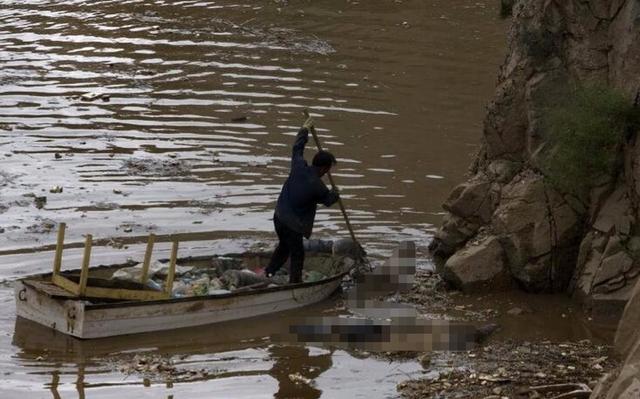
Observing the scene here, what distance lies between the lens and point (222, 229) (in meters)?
17.0

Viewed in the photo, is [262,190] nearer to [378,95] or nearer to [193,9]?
[378,95]

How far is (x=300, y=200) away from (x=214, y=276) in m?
1.42

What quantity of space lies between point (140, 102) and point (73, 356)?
10.3m

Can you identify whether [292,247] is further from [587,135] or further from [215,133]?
[215,133]

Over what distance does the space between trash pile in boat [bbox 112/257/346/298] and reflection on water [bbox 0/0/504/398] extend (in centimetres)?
65

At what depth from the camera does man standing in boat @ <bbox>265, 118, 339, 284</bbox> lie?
14617 mm

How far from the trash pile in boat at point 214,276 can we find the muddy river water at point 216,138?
596 millimetres

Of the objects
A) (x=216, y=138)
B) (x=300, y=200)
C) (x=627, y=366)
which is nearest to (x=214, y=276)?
(x=300, y=200)

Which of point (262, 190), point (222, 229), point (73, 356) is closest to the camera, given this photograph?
point (73, 356)

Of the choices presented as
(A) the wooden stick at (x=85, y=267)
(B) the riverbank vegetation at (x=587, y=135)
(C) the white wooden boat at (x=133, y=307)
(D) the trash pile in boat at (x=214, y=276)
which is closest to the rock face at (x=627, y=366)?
(B) the riverbank vegetation at (x=587, y=135)

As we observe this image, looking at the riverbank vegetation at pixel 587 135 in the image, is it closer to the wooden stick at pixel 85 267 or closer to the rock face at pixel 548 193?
the rock face at pixel 548 193

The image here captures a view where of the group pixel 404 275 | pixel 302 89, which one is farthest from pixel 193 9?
pixel 404 275

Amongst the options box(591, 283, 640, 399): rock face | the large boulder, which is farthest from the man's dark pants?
box(591, 283, 640, 399): rock face

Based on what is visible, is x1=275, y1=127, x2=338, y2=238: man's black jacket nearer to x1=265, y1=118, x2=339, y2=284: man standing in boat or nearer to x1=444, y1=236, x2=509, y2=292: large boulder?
x1=265, y1=118, x2=339, y2=284: man standing in boat
